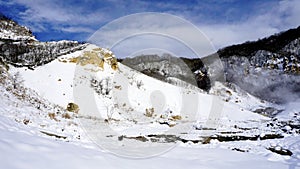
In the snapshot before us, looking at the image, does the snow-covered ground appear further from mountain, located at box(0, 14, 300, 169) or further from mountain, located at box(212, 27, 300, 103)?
mountain, located at box(212, 27, 300, 103)

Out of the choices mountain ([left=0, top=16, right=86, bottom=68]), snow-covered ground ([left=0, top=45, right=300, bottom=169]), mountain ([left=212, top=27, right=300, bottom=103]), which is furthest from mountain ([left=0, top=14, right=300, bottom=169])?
mountain ([left=212, top=27, right=300, bottom=103])

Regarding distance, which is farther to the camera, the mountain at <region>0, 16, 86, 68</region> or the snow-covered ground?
the mountain at <region>0, 16, 86, 68</region>

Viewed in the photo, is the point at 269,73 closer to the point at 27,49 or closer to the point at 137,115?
the point at 137,115

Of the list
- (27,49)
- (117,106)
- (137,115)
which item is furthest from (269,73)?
(117,106)

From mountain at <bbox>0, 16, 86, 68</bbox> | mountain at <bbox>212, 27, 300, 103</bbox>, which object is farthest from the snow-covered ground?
mountain at <bbox>212, 27, 300, 103</bbox>

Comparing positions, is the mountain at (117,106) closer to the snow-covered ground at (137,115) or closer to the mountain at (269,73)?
the snow-covered ground at (137,115)

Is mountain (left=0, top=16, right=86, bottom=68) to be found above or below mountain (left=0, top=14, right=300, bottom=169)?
above

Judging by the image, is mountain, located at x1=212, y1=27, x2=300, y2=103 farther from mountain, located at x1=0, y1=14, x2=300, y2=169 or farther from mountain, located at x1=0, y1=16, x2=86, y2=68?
mountain, located at x1=0, y1=16, x2=86, y2=68

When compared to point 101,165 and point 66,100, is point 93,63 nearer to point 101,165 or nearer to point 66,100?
point 66,100

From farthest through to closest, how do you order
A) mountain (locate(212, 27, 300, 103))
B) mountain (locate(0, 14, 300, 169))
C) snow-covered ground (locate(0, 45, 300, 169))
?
mountain (locate(212, 27, 300, 103))
mountain (locate(0, 14, 300, 169))
snow-covered ground (locate(0, 45, 300, 169))

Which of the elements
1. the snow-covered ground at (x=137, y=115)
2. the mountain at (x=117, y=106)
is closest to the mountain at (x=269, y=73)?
the snow-covered ground at (x=137, y=115)

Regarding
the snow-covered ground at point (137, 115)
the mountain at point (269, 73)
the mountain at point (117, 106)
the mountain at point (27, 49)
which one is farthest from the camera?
the mountain at point (269, 73)

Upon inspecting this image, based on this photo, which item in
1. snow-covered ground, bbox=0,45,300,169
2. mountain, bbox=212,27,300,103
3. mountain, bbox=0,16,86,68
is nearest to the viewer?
snow-covered ground, bbox=0,45,300,169

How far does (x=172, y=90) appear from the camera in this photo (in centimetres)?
3781
